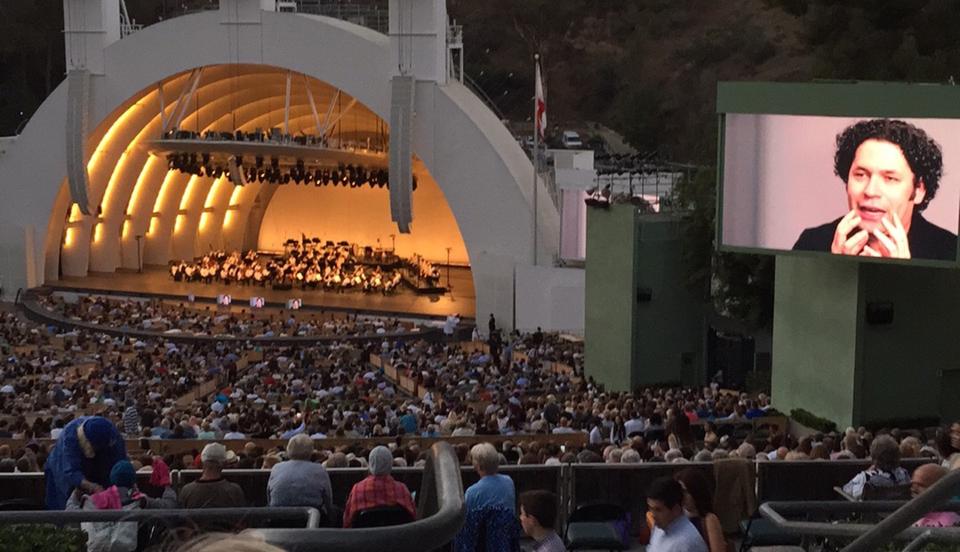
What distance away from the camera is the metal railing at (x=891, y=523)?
297 cm

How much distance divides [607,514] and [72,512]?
505 centimetres

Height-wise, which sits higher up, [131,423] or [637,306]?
[637,306]

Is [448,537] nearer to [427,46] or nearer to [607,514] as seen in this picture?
[607,514]

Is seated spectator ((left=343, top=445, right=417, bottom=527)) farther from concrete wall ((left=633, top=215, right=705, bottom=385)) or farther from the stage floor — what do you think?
the stage floor

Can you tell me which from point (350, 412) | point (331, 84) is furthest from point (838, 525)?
point (331, 84)

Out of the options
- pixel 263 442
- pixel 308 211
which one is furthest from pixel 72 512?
pixel 308 211

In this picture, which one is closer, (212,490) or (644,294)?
(212,490)

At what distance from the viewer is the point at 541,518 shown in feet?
20.8

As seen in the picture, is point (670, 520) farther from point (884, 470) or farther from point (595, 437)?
point (595, 437)

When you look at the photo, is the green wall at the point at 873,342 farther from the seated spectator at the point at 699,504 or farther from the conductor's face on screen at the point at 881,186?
the seated spectator at the point at 699,504

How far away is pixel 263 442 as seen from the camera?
14406 millimetres

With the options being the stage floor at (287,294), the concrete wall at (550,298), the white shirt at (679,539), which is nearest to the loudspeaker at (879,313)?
the concrete wall at (550,298)

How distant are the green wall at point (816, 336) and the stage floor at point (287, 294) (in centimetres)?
1405

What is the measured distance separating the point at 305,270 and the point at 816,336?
797 inches
